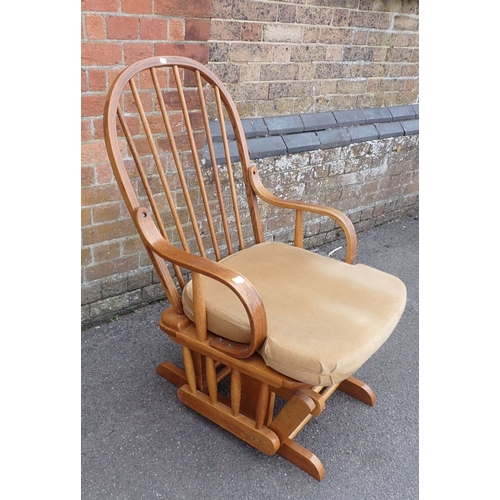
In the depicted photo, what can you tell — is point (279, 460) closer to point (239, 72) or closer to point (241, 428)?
point (241, 428)

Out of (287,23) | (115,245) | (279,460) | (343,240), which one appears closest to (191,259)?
(279,460)

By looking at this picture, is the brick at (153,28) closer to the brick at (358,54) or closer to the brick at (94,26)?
the brick at (94,26)

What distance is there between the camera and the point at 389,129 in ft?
9.96

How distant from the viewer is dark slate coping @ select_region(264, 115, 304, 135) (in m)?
2.36

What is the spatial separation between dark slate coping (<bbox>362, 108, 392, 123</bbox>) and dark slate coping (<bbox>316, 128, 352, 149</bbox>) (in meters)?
0.27

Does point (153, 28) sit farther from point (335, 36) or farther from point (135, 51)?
point (335, 36)

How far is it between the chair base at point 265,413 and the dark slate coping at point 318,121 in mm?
1560

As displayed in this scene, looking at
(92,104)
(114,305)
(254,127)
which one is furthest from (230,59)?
(114,305)

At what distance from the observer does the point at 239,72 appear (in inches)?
83.7

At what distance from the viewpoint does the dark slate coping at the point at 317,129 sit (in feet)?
7.44

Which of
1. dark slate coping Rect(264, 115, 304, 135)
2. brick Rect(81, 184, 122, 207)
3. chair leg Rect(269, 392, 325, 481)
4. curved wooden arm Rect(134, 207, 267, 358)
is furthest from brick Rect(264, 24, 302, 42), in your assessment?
chair leg Rect(269, 392, 325, 481)

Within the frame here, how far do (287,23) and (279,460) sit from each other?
195cm

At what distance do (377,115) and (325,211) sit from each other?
168 centimetres

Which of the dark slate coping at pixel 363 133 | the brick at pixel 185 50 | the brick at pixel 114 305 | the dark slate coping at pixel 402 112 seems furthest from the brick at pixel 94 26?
the dark slate coping at pixel 402 112
